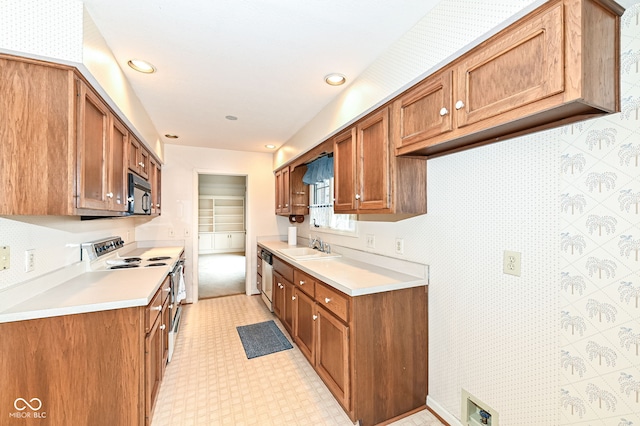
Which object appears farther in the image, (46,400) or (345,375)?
(345,375)

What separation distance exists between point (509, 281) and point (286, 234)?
373cm

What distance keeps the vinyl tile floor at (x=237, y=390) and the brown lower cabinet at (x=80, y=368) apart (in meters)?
0.39

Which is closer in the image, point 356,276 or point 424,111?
point 424,111

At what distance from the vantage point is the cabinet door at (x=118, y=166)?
1.88 m

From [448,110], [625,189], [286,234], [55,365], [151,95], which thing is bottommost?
[55,365]

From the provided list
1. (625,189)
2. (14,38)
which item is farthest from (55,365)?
(625,189)

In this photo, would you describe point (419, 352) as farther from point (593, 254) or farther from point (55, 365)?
point (55, 365)

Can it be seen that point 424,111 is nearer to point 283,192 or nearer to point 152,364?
point 152,364

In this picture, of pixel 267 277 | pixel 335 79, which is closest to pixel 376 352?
pixel 335 79

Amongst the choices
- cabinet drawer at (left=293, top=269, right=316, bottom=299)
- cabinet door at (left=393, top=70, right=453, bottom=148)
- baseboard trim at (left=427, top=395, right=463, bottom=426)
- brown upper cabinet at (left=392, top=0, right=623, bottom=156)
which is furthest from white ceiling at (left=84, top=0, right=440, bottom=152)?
baseboard trim at (left=427, top=395, right=463, bottom=426)

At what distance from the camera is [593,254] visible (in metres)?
1.11

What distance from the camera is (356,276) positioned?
6.67 feet

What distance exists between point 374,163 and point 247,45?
111 cm

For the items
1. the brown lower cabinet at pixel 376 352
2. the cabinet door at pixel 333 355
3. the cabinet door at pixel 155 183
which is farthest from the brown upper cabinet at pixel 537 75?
the cabinet door at pixel 155 183
